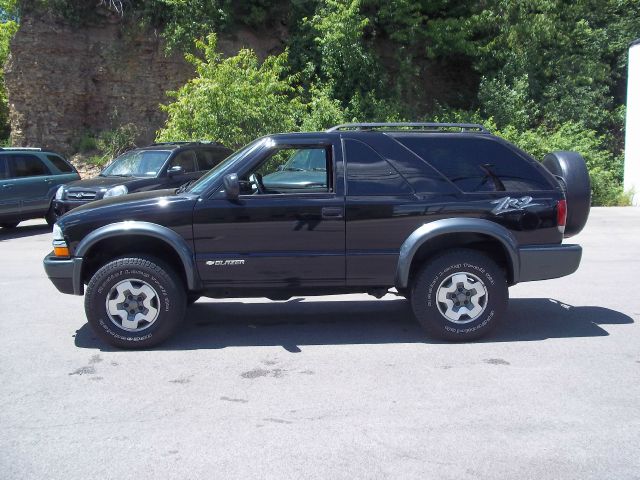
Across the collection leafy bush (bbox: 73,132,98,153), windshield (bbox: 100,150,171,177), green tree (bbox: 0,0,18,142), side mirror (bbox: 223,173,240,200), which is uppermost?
green tree (bbox: 0,0,18,142)

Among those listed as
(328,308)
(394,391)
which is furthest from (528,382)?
(328,308)

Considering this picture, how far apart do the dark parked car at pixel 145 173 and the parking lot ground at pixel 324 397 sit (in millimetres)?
5166

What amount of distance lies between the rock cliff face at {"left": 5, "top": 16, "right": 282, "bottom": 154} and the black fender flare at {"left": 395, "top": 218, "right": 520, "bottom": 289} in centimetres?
1869

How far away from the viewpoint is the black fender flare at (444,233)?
5871mm

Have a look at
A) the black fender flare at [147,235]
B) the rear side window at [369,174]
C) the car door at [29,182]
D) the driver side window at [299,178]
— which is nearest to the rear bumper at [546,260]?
the rear side window at [369,174]

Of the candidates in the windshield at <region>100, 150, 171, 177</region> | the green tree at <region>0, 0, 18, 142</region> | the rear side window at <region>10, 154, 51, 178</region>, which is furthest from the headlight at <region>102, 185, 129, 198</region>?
the green tree at <region>0, 0, 18, 142</region>

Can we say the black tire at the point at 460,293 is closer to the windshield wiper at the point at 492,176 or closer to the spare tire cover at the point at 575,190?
the windshield wiper at the point at 492,176

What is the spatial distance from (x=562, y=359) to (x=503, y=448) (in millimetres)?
1937

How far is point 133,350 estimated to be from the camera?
19.7 ft

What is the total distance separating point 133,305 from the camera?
595cm

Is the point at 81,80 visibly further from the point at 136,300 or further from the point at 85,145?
the point at 136,300

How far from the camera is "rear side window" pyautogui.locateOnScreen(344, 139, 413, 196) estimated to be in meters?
6.03

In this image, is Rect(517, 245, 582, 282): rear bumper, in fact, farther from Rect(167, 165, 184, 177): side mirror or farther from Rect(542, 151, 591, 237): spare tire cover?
Rect(167, 165, 184, 177): side mirror

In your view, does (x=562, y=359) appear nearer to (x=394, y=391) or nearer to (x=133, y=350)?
(x=394, y=391)
